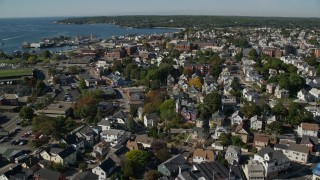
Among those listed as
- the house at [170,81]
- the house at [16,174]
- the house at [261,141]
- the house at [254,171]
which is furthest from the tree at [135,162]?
the house at [170,81]

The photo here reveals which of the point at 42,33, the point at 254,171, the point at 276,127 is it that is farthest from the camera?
the point at 42,33

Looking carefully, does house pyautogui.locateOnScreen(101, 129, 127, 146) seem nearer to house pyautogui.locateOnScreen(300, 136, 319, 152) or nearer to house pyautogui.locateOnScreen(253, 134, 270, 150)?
house pyautogui.locateOnScreen(253, 134, 270, 150)

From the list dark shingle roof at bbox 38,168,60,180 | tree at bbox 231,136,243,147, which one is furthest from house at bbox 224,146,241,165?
dark shingle roof at bbox 38,168,60,180

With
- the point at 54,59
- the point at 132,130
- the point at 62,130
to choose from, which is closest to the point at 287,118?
the point at 132,130

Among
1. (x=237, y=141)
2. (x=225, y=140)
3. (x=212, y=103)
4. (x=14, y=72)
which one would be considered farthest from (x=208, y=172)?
(x=14, y=72)

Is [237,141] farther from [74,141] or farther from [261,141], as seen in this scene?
[74,141]
